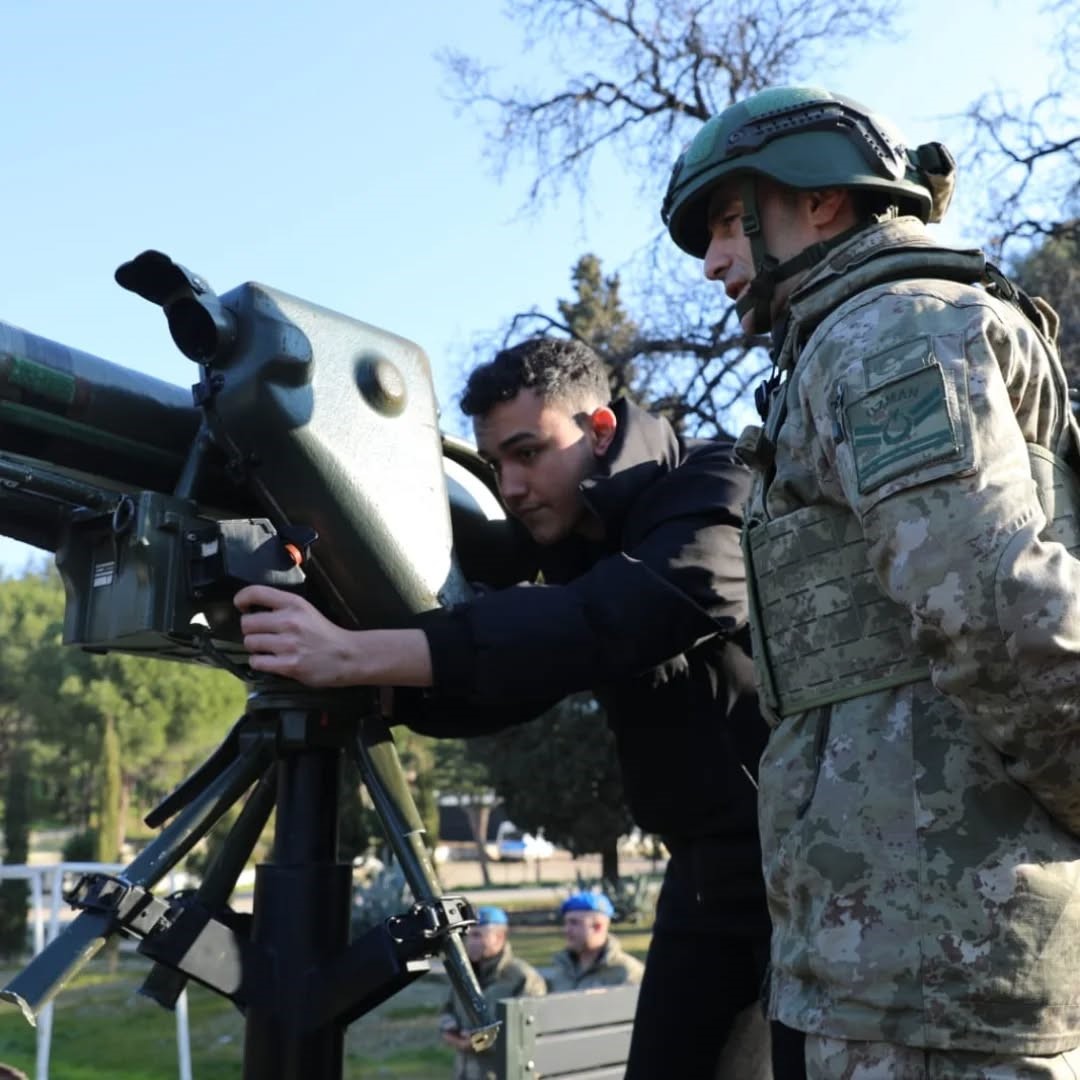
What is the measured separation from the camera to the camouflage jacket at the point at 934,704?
1.73 metres

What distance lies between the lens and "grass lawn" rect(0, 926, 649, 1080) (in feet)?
31.3

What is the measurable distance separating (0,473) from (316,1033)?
119cm

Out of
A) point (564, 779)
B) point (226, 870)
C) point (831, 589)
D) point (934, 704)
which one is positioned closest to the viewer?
point (934, 704)

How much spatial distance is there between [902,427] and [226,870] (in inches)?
65.0

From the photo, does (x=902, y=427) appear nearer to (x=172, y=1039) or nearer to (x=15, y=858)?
(x=172, y=1039)

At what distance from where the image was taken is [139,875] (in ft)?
8.67

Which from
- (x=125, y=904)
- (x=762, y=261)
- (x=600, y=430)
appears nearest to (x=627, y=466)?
(x=600, y=430)

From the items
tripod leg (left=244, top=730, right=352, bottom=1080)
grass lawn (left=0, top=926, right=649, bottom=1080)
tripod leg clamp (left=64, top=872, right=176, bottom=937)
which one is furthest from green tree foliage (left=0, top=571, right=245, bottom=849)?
tripod leg clamp (left=64, top=872, right=176, bottom=937)

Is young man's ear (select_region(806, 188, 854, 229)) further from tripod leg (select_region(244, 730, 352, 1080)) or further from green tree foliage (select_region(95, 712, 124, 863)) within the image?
green tree foliage (select_region(95, 712, 124, 863))

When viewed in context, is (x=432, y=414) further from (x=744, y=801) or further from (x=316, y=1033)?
(x=316, y=1033)

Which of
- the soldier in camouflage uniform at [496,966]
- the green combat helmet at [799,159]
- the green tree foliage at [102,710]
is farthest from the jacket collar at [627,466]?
the green tree foliage at [102,710]

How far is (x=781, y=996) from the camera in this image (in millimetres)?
1953

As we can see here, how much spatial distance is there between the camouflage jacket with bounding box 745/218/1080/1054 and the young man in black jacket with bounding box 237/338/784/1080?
0.71 m

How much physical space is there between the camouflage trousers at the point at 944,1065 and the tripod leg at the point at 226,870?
1367 mm
